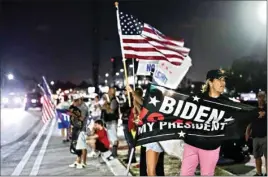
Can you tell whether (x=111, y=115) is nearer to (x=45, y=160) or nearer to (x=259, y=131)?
(x=45, y=160)

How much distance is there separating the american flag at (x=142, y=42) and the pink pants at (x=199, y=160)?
108 centimetres

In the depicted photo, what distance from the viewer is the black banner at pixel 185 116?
4.53 meters

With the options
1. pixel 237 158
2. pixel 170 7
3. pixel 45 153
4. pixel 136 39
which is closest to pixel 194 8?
pixel 170 7

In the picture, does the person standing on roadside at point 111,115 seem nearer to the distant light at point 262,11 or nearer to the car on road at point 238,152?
the car on road at point 238,152

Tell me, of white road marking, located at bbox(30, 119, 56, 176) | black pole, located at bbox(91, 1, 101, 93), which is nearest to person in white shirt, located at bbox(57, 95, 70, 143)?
white road marking, located at bbox(30, 119, 56, 176)

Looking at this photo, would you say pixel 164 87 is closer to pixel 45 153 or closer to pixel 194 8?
pixel 194 8

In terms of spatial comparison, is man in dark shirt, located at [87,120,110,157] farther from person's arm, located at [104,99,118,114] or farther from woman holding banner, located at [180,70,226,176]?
woman holding banner, located at [180,70,226,176]

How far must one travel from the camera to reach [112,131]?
6.90 metres

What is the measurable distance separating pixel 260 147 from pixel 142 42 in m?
2.18

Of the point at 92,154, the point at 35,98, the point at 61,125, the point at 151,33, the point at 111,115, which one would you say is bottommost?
the point at 92,154

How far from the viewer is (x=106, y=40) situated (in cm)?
595

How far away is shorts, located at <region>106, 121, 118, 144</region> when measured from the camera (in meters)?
6.71

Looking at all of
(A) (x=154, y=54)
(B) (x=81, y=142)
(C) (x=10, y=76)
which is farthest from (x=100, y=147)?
(A) (x=154, y=54)

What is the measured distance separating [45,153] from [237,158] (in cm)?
312
